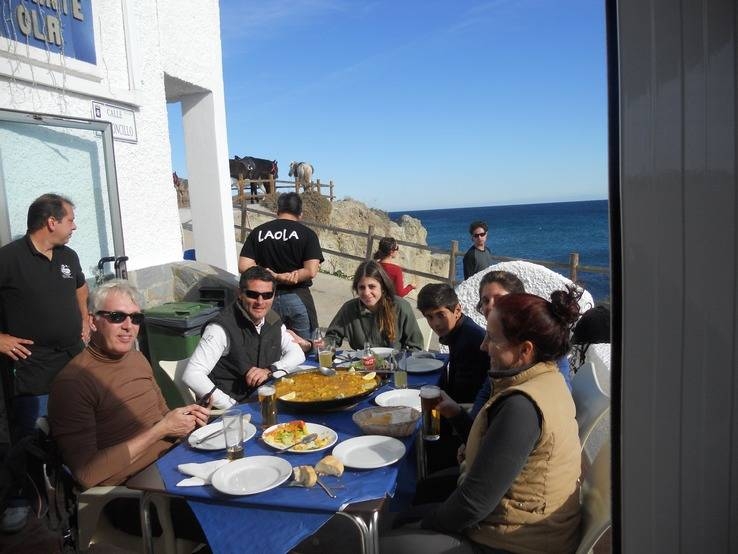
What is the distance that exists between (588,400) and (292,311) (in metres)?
2.77

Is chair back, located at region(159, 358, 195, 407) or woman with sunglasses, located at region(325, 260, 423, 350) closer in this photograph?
chair back, located at region(159, 358, 195, 407)

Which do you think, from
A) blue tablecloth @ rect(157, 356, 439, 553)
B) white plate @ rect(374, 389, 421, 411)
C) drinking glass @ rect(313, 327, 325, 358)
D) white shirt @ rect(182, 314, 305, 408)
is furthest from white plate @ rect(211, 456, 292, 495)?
drinking glass @ rect(313, 327, 325, 358)

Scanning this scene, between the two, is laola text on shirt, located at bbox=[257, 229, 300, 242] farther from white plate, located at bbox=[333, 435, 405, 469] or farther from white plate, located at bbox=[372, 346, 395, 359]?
white plate, located at bbox=[333, 435, 405, 469]

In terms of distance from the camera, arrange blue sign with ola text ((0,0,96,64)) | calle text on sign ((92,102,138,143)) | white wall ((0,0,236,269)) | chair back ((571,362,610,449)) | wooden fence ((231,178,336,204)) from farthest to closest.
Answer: wooden fence ((231,178,336,204))
calle text on sign ((92,102,138,143))
white wall ((0,0,236,269))
blue sign with ola text ((0,0,96,64))
chair back ((571,362,610,449))

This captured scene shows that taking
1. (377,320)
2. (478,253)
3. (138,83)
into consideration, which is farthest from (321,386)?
(478,253)

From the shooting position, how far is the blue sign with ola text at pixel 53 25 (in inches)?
138

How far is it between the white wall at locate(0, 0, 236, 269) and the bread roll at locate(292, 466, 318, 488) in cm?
333

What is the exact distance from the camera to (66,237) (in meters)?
3.48

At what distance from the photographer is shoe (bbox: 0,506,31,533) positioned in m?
2.99

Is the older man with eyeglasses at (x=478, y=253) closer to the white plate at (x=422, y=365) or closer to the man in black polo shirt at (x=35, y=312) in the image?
the white plate at (x=422, y=365)

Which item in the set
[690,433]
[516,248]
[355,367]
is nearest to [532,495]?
[690,433]

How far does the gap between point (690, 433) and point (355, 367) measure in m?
2.43

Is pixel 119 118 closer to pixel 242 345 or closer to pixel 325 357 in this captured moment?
pixel 242 345

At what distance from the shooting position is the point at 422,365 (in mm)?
3324
